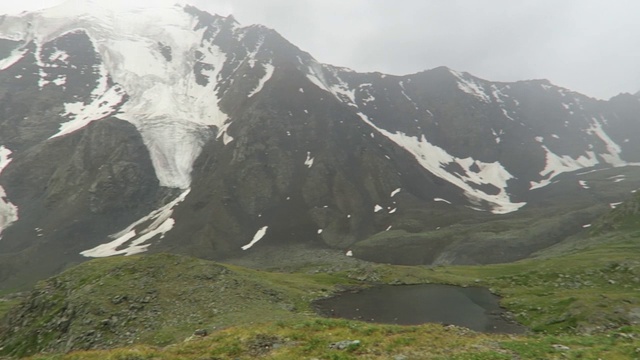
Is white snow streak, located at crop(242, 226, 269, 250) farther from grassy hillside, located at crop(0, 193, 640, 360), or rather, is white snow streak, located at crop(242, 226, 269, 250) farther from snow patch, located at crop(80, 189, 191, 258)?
grassy hillside, located at crop(0, 193, 640, 360)

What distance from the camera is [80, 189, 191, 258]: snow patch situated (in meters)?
127

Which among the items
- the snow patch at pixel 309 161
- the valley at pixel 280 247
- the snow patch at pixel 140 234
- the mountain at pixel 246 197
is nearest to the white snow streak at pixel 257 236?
the mountain at pixel 246 197

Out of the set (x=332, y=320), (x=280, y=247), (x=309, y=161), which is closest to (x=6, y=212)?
(x=280, y=247)

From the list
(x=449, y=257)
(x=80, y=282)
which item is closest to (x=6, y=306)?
(x=80, y=282)

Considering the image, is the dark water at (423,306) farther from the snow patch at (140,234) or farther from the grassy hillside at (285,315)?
the snow patch at (140,234)

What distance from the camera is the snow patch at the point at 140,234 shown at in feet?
416

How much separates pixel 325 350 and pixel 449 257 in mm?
89685

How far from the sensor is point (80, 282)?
4712cm

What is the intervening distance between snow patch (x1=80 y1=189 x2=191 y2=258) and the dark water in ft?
314

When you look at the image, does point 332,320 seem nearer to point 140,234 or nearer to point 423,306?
point 423,306

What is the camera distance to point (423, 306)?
1829 inches

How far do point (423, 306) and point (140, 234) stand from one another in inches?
4891

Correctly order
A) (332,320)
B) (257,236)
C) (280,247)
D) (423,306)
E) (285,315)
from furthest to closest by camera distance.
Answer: (257,236) → (280,247) → (423,306) → (285,315) → (332,320)

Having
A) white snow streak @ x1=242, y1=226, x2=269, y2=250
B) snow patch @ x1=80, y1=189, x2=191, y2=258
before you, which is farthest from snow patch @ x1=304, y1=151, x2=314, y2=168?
snow patch @ x1=80, y1=189, x2=191, y2=258
